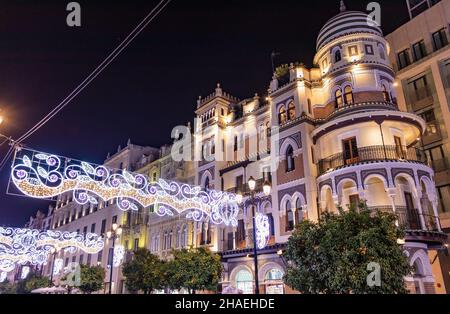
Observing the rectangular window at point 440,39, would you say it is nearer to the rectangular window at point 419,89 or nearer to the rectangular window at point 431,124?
the rectangular window at point 419,89

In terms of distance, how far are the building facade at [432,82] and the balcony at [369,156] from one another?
3.26 metres

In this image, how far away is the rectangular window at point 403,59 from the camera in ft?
93.1

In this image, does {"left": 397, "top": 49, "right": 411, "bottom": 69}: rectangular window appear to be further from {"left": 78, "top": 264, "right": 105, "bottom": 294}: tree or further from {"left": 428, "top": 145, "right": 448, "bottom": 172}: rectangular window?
{"left": 78, "top": 264, "right": 105, "bottom": 294}: tree

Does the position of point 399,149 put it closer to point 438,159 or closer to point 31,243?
point 438,159

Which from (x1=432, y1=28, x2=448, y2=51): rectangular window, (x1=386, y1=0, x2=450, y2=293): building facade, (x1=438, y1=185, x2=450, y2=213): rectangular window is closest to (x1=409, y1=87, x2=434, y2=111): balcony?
(x1=386, y1=0, x2=450, y2=293): building facade

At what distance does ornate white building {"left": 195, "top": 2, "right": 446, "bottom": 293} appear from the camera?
20.6 m

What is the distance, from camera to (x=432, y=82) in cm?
2631

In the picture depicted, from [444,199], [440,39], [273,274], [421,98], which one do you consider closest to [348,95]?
[421,98]

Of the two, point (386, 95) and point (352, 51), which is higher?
point (352, 51)

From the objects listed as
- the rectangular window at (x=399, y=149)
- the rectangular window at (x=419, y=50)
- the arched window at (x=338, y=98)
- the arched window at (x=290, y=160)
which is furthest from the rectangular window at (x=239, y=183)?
the rectangular window at (x=419, y=50)

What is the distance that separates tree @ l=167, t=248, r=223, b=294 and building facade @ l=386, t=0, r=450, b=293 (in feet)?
46.0

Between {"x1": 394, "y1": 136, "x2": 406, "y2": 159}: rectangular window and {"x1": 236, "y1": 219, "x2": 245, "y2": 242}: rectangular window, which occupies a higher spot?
{"x1": 394, "y1": 136, "x2": 406, "y2": 159}: rectangular window

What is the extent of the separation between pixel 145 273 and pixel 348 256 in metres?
18.4
